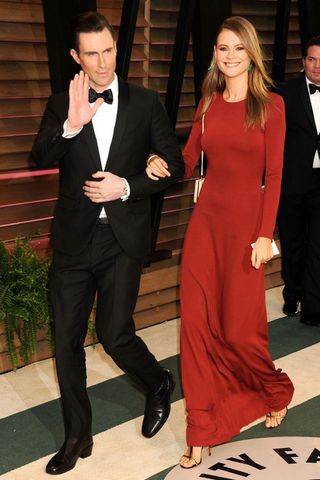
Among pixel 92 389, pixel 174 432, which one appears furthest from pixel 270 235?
pixel 92 389

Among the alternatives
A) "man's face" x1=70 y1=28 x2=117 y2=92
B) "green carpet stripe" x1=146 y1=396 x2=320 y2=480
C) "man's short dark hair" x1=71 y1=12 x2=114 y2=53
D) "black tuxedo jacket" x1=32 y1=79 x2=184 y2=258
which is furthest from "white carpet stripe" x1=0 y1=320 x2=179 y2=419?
"man's short dark hair" x1=71 y1=12 x2=114 y2=53

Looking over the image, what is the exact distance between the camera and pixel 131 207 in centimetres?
433

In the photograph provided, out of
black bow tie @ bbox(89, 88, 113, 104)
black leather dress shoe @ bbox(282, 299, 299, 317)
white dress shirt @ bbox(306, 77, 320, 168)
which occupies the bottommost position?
black leather dress shoe @ bbox(282, 299, 299, 317)

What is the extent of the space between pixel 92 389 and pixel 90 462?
95 centimetres

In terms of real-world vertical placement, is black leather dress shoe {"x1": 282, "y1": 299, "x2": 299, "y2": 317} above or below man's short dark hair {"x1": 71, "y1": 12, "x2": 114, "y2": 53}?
below

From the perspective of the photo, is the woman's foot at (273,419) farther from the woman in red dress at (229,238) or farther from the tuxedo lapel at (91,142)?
the tuxedo lapel at (91,142)

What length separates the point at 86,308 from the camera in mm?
4391

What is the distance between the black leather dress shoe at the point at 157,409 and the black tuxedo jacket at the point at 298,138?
7.32 ft

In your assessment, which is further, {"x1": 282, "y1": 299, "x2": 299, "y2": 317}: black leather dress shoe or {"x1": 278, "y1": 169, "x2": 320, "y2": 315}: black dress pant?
{"x1": 282, "y1": 299, "x2": 299, "y2": 317}: black leather dress shoe

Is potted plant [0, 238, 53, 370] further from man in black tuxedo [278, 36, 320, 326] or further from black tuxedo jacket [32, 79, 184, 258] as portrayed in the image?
man in black tuxedo [278, 36, 320, 326]

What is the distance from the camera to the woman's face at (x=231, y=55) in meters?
4.29

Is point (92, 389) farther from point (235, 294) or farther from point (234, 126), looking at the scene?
point (234, 126)

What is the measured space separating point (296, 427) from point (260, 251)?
1.09m

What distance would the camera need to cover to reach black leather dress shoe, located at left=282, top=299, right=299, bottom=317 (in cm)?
688
